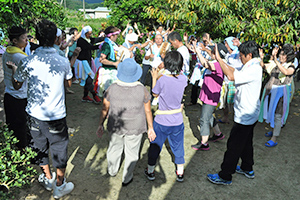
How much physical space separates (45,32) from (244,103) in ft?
9.10

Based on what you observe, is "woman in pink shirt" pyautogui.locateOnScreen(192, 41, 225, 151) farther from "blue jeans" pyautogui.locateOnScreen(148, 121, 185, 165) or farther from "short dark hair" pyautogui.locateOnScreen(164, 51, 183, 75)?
"short dark hair" pyautogui.locateOnScreen(164, 51, 183, 75)

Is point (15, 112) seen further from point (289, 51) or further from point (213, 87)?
point (289, 51)

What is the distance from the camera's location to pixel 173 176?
410cm

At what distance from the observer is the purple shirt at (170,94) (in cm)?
350

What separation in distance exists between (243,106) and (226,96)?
89.8 inches

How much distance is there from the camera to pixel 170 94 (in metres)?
3.51

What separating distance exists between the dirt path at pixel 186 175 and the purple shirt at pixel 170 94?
1075 mm

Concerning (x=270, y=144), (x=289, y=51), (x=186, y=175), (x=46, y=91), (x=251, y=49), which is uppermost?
(x=251, y=49)

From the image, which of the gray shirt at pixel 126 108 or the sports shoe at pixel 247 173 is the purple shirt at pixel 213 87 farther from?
the gray shirt at pixel 126 108

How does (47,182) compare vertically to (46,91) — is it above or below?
below

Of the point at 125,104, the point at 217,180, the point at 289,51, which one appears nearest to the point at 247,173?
the point at 217,180

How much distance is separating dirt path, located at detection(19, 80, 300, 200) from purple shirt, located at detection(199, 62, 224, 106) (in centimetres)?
110

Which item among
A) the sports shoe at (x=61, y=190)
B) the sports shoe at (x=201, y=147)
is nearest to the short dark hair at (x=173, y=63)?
the sports shoe at (x=201, y=147)

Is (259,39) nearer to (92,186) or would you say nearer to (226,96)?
(226,96)
